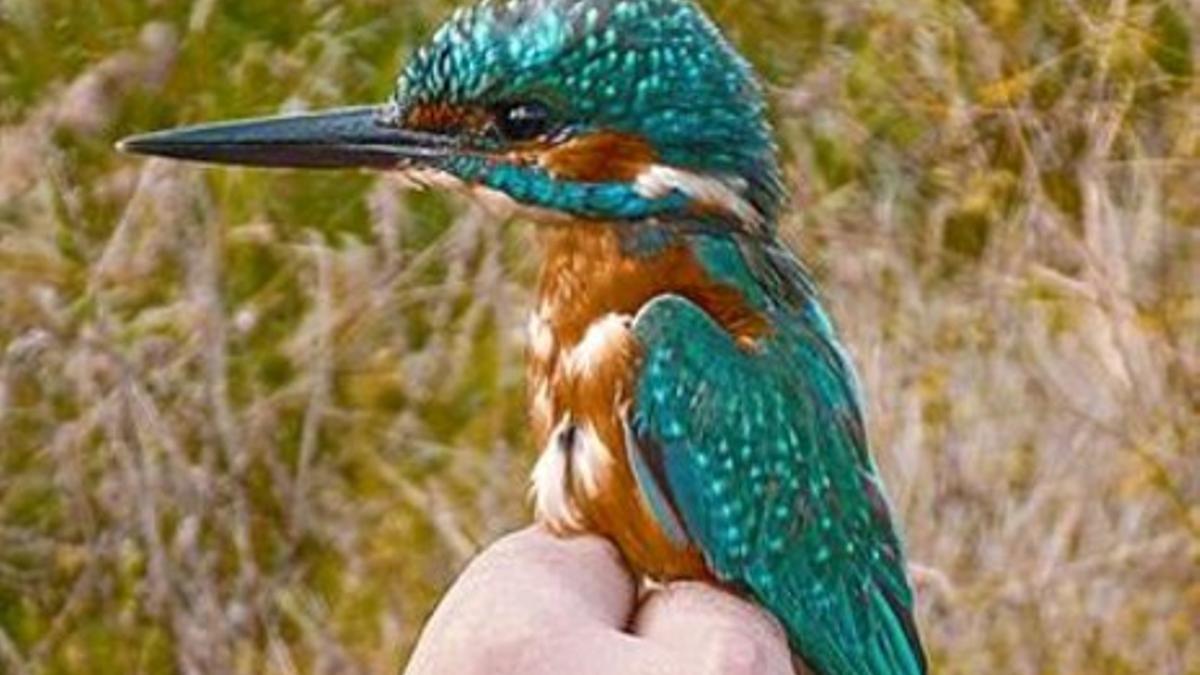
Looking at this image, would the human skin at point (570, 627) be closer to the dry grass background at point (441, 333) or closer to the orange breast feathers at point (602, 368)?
the orange breast feathers at point (602, 368)

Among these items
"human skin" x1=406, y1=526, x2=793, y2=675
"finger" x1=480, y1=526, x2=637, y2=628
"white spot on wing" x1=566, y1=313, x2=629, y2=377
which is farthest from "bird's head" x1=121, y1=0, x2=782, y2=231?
"human skin" x1=406, y1=526, x2=793, y2=675

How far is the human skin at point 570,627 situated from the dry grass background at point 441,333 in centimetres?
336

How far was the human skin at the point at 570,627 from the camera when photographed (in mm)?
3287

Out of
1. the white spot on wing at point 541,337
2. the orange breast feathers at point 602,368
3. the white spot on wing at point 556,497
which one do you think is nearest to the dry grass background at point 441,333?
the white spot on wing at point 541,337

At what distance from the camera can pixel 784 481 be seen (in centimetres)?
436

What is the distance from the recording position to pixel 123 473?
294 inches

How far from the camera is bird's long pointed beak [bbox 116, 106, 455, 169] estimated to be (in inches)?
165

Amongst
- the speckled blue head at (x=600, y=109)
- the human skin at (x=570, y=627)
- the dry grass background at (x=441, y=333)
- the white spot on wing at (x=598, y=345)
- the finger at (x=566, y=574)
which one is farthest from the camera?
the dry grass background at (x=441, y=333)

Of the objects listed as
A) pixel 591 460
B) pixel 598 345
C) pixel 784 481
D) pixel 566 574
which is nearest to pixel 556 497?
pixel 591 460

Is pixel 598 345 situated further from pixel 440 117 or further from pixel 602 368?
pixel 440 117

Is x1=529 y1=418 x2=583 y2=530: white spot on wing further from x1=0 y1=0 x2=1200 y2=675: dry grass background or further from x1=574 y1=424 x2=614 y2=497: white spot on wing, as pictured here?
x1=0 y1=0 x2=1200 y2=675: dry grass background

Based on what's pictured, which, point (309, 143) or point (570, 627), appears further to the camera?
point (309, 143)

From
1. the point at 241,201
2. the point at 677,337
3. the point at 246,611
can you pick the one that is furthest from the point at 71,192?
the point at 677,337

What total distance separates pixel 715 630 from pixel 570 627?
0.61ft
